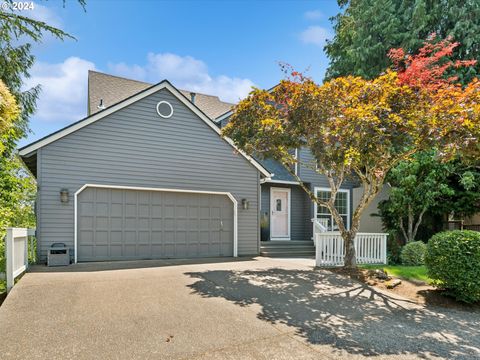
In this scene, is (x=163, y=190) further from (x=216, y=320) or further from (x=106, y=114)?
(x=216, y=320)

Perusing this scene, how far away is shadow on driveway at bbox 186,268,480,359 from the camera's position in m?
4.05

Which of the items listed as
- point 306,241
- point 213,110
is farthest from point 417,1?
point 306,241

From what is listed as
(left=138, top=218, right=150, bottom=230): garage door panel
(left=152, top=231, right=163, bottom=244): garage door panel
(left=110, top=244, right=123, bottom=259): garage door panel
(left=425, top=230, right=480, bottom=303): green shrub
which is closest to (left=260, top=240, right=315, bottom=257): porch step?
(left=152, top=231, right=163, bottom=244): garage door panel

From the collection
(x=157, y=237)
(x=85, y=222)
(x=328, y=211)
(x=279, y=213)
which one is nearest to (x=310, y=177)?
(x=328, y=211)

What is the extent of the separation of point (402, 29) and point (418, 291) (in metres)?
12.3

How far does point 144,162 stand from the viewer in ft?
31.5

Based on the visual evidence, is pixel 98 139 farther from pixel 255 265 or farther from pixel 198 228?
pixel 255 265

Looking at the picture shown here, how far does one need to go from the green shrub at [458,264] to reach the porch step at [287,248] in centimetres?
583

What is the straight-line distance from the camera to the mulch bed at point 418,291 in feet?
19.5

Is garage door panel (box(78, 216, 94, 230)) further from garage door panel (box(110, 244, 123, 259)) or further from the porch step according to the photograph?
the porch step

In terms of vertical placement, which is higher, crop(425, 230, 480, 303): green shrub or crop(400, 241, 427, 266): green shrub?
crop(425, 230, 480, 303): green shrub

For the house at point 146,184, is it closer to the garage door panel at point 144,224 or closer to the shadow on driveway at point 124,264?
the garage door panel at point 144,224

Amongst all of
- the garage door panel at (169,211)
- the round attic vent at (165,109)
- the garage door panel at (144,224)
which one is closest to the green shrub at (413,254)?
the garage door panel at (169,211)

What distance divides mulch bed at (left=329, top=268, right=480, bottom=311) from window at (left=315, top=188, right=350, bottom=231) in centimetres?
554
